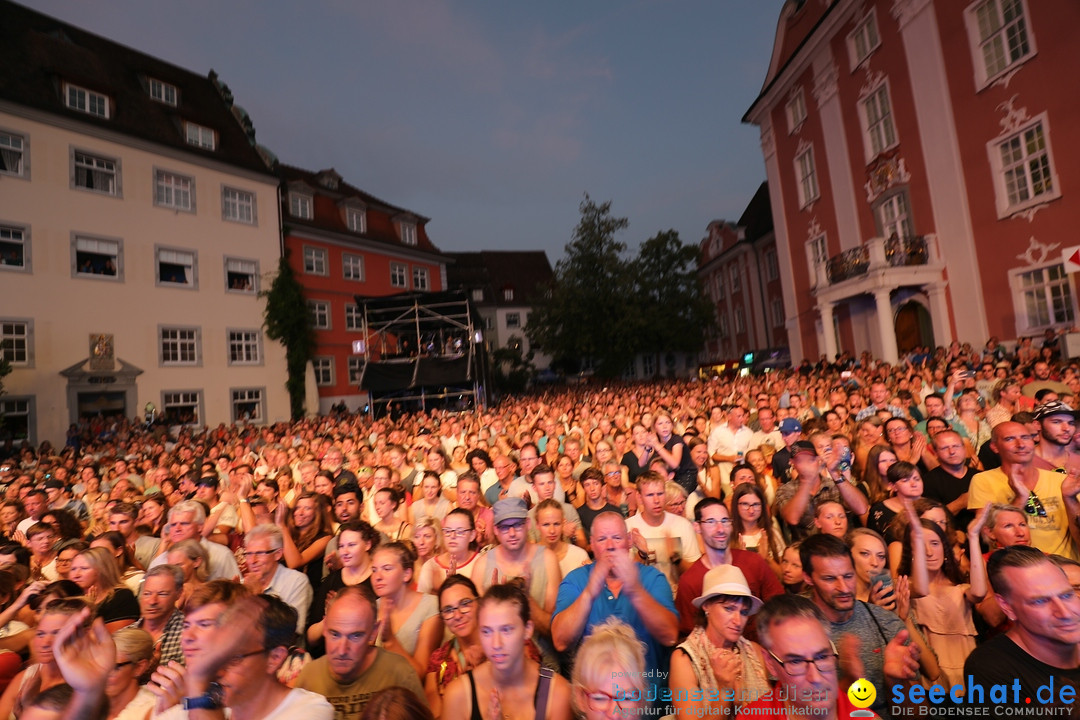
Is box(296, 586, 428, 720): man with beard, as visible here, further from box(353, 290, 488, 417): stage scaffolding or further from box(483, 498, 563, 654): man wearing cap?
box(353, 290, 488, 417): stage scaffolding

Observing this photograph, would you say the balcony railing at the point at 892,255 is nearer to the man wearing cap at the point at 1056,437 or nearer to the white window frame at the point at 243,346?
the man wearing cap at the point at 1056,437

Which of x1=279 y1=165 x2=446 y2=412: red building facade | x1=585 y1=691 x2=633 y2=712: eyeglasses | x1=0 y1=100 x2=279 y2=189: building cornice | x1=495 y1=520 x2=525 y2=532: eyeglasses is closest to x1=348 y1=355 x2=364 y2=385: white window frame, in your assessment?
x1=279 y1=165 x2=446 y2=412: red building facade

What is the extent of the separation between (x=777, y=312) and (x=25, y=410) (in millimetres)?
36524

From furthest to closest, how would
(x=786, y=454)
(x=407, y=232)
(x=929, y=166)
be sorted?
1. (x=407, y=232)
2. (x=929, y=166)
3. (x=786, y=454)

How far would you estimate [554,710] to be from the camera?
268 cm

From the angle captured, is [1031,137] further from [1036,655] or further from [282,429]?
[282,429]

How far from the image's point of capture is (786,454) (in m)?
6.62

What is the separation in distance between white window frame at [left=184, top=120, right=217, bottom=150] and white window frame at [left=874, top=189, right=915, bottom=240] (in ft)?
93.0

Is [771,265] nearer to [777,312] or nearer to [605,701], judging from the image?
[777,312]

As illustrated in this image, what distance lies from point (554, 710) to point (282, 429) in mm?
17634

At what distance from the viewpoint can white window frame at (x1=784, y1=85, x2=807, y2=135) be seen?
23.9 m

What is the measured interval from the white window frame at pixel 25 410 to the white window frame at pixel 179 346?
14.2ft

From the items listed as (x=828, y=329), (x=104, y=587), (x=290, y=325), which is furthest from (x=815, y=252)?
(x=104, y=587)

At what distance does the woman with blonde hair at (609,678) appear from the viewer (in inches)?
90.4
